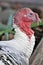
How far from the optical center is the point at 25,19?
1.10 meters

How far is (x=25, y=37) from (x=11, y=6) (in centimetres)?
251

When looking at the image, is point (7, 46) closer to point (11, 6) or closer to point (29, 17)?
point (29, 17)

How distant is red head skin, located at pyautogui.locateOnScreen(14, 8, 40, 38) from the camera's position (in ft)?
3.52

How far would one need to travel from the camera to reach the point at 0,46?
1.00m

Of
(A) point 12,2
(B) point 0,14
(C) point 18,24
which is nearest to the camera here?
(C) point 18,24

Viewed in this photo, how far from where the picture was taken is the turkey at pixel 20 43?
98cm

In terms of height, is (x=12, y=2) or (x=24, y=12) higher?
(x=24, y=12)

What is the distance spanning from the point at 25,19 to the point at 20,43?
0.13 meters

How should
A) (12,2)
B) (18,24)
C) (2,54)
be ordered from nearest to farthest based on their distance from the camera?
(2,54) → (18,24) → (12,2)

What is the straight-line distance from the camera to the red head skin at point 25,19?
1.07 metres

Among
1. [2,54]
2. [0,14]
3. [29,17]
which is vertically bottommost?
[0,14]

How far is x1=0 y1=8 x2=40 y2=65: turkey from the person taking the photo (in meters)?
0.98

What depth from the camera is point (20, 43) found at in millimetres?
1029

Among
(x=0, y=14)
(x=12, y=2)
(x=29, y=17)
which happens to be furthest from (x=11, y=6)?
(x=29, y=17)
